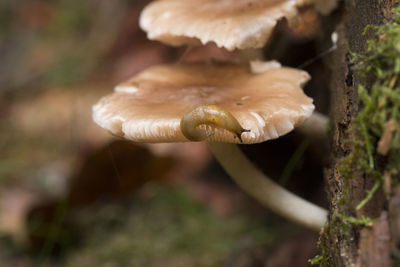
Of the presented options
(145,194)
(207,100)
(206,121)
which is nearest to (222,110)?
(206,121)

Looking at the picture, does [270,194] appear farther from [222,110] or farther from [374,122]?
[374,122]

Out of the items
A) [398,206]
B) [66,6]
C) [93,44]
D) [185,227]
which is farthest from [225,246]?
[66,6]

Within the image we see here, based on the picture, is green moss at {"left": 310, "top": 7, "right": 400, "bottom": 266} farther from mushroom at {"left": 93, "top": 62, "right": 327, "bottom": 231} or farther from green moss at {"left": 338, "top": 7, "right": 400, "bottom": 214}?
mushroom at {"left": 93, "top": 62, "right": 327, "bottom": 231}

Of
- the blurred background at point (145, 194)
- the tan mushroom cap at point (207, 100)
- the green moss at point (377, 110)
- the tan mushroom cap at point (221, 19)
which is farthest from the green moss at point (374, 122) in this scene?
the blurred background at point (145, 194)

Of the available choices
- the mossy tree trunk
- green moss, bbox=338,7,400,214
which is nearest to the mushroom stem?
the mossy tree trunk

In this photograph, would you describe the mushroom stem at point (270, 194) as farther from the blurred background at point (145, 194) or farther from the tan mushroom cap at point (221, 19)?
the tan mushroom cap at point (221, 19)

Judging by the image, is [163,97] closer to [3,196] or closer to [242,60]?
[242,60]
